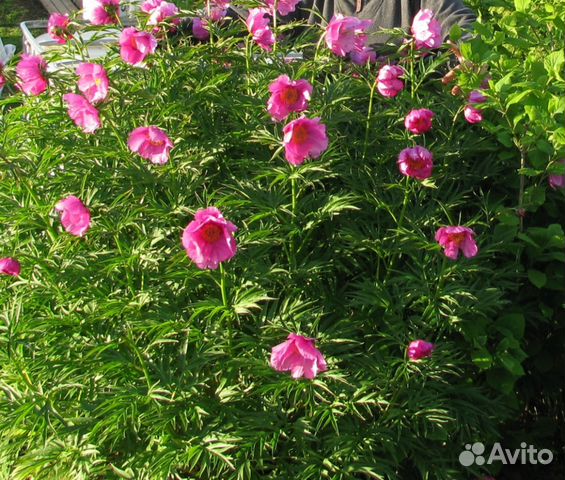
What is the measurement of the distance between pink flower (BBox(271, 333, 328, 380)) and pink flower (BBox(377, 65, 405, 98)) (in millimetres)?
844

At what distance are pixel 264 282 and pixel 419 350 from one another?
0.43 meters

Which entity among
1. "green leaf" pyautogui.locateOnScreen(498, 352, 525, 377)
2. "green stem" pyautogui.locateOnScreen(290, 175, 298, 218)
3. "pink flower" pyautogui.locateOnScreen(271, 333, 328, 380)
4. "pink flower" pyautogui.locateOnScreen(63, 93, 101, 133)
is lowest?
"green leaf" pyautogui.locateOnScreen(498, 352, 525, 377)

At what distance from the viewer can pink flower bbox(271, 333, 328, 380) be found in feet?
6.85

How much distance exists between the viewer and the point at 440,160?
2.81 metres

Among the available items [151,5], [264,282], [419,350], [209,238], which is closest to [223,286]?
[264,282]

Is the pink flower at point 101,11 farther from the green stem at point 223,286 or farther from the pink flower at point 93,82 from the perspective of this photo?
the green stem at point 223,286

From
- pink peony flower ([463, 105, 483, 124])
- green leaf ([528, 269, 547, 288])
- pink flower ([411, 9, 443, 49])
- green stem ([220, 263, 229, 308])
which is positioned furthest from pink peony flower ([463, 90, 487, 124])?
green stem ([220, 263, 229, 308])

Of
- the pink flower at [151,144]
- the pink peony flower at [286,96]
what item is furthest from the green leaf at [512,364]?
the pink flower at [151,144]

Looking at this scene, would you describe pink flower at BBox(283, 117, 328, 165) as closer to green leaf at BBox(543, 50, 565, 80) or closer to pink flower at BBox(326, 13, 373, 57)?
pink flower at BBox(326, 13, 373, 57)

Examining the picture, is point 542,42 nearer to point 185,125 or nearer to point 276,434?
point 185,125

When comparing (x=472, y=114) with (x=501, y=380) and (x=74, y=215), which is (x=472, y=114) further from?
(x=74, y=215)

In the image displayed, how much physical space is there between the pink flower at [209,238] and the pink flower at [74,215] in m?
0.45

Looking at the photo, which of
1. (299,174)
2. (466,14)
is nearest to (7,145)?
(299,174)

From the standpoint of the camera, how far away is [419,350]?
2301mm
